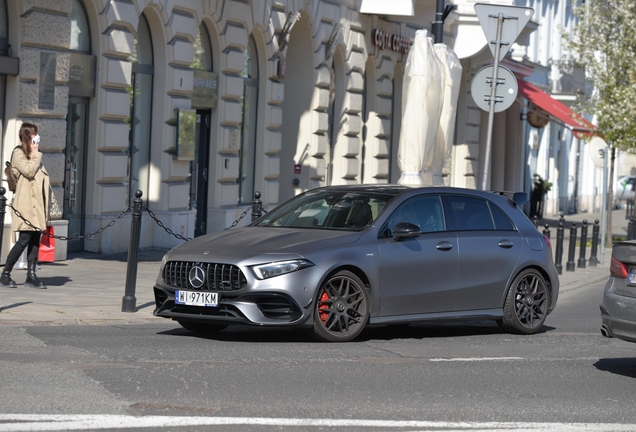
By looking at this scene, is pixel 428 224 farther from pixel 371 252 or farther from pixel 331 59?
pixel 331 59

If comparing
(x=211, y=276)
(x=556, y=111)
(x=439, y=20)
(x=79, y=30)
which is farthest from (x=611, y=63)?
(x=211, y=276)

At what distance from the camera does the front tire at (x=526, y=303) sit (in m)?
11.7

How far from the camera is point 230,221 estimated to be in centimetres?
2142

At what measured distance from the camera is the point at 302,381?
813cm

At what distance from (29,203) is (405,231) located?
461 cm

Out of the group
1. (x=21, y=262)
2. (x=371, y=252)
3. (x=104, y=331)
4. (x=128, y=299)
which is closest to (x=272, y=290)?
(x=371, y=252)

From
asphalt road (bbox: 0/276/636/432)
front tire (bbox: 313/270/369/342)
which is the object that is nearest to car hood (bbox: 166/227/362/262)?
front tire (bbox: 313/270/369/342)

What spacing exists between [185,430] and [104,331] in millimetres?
4276

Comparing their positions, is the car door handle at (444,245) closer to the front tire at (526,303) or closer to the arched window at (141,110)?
the front tire at (526,303)

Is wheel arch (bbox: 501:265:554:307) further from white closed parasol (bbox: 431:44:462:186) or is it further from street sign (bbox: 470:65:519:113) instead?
white closed parasol (bbox: 431:44:462:186)

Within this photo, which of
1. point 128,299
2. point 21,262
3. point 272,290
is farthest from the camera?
point 21,262

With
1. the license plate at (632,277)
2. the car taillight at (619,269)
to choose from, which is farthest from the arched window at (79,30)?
the license plate at (632,277)

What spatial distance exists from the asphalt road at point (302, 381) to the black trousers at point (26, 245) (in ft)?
8.03

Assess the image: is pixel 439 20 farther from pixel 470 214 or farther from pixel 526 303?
pixel 526 303
